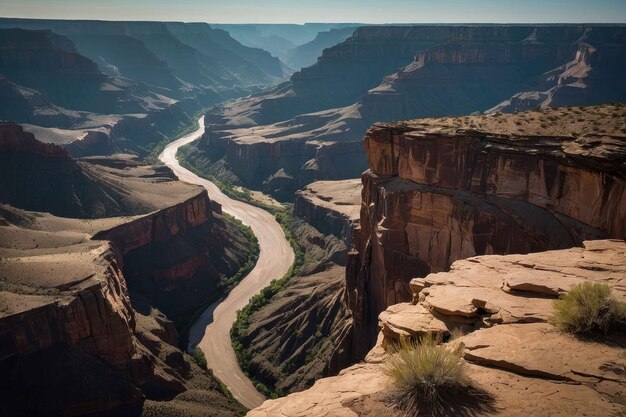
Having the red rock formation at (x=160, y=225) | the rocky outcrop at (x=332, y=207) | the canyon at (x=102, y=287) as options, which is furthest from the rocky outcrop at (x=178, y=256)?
the rocky outcrop at (x=332, y=207)

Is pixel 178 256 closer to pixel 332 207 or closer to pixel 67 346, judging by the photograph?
pixel 332 207

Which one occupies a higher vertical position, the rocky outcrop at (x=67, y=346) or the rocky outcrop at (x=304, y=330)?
the rocky outcrop at (x=67, y=346)

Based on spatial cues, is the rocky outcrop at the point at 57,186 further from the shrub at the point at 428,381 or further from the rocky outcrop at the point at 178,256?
the shrub at the point at 428,381

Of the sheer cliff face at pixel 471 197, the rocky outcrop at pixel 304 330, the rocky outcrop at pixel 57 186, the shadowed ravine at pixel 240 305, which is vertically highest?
the sheer cliff face at pixel 471 197

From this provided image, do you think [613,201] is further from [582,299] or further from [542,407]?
[542,407]

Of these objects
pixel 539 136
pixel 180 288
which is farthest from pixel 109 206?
pixel 539 136

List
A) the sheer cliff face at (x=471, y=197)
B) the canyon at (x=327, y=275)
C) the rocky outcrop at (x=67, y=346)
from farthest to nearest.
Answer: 1. the rocky outcrop at (x=67, y=346)
2. the sheer cliff face at (x=471, y=197)
3. the canyon at (x=327, y=275)

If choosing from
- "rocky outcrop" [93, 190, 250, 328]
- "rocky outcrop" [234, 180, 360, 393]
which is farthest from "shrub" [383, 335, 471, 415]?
"rocky outcrop" [93, 190, 250, 328]
